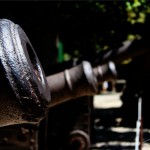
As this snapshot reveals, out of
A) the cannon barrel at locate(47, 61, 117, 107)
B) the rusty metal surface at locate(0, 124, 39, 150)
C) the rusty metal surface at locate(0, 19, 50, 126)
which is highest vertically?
the rusty metal surface at locate(0, 19, 50, 126)

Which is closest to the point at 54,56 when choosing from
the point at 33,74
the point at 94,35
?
the point at 94,35

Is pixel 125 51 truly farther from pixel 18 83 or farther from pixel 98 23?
pixel 18 83

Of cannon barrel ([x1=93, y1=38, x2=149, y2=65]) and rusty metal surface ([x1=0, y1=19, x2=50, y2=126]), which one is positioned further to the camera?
cannon barrel ([x1=93, y1=38, x2=149, y2=65])

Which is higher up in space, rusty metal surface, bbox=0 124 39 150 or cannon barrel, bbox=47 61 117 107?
cannon barrel, bbox=47 61 117 107

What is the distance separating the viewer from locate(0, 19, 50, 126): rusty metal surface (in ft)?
5.85

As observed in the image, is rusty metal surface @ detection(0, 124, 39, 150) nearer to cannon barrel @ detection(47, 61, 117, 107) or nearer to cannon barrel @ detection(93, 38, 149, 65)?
cannon barrel @ detection(47, 61, 117, 107)

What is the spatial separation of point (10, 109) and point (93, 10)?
8047mm

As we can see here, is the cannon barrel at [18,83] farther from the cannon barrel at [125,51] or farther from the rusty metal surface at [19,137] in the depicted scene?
the cannon barrel at [125,51]

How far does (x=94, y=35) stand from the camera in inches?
428

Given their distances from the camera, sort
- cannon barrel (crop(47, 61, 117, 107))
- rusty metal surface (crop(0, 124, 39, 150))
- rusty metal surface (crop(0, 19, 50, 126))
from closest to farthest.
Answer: rusty metal surface (crop(0, 19, 50, 126)), cannon barrel (crop(47, 61, 117, 107)), rusty metal surface (crop(0, 124, 39, 150))

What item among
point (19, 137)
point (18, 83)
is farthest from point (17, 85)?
point (19, 137)

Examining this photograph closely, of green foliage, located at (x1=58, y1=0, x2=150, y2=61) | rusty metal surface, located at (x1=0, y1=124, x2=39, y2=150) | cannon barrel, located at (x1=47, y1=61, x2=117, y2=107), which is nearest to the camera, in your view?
cannon barrel, located at (x1=47, y1=61, x2=117, y2=107)

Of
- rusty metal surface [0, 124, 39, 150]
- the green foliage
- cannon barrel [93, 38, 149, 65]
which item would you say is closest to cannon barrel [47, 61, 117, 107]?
rusty metal surface [0, 124, 39, 150]

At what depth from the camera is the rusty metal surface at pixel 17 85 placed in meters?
1.78
